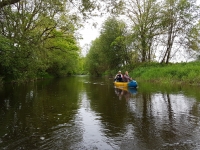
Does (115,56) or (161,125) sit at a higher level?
(115,56)

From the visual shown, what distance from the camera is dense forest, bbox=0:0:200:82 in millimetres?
12609

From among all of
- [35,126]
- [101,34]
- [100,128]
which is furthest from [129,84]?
[101,34]

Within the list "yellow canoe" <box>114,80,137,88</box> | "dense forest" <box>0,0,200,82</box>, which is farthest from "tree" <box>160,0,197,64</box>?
A: "yellow canoe" <box>114,80,137,88</box>

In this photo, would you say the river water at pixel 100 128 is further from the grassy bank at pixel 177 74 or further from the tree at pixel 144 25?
the tree at pixel 144 25

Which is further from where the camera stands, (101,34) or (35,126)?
(101,34)

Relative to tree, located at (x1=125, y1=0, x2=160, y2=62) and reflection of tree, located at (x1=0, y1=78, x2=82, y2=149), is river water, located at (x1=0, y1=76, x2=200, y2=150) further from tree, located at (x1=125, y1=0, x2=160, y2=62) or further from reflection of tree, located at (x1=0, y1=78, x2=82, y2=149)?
tree, located at (x1=125, y1=0, x2=160, y2=62)

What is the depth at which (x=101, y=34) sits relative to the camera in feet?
135

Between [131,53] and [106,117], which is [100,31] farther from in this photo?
[106,117]

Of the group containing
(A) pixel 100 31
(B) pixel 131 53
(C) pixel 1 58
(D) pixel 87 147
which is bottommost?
(D) pixel 87 147

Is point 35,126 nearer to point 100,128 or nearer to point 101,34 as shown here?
point 100,128

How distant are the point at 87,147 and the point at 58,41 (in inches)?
1164

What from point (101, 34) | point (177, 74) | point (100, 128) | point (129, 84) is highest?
point (101, 34)

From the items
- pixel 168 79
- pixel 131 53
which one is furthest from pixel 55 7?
pixel 131 53

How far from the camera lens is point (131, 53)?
1391 inches
